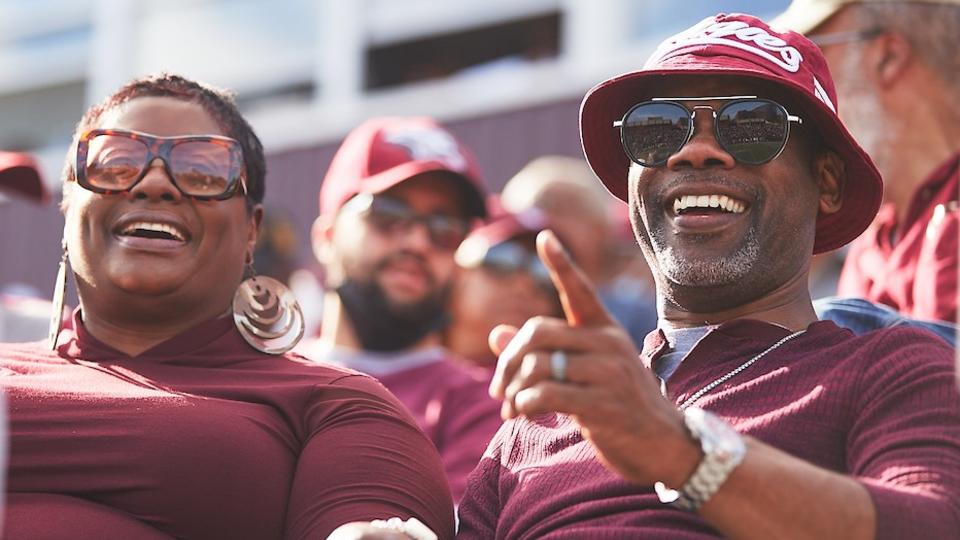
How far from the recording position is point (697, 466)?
2166mm

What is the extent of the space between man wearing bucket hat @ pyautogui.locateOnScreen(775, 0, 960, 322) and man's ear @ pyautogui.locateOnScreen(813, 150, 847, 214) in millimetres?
1090

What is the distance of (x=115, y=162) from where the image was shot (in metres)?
3.30

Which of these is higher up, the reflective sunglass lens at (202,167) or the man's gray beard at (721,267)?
the reflective sunglass lens at (202,167)

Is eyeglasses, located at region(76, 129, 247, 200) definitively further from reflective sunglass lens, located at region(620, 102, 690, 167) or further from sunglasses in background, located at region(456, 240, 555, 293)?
sunglasses in background, located at region(456, 240, 555, 293)

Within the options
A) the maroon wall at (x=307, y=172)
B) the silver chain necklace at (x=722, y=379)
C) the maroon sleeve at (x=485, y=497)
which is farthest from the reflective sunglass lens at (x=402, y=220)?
the maroon wall at (x=307, y=172)

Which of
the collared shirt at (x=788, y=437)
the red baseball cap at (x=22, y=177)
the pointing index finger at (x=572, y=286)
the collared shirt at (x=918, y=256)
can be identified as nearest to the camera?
the pointing index finger at (x=572, y=286)

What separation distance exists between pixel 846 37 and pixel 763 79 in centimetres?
173

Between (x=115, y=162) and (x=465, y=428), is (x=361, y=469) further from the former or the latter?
(x=465, y=428)

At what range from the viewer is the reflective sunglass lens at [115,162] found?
3.29m

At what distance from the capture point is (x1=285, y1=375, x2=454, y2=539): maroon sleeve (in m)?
2.84

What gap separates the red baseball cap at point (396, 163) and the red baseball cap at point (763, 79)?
1.84 m

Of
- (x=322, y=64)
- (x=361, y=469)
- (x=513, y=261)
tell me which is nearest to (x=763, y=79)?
(x=361, y=469)

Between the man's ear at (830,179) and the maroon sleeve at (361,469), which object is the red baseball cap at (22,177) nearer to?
the maroon sleeve at (361,469)

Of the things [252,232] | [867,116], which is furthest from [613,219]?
[252,232]
